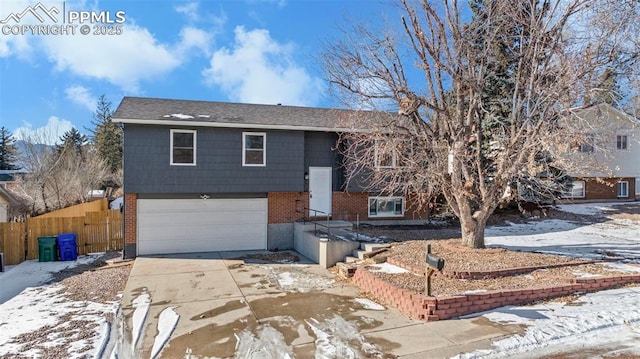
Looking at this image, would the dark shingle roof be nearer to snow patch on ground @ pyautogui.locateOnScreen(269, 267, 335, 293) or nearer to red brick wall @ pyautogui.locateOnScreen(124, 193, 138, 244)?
red brick wall @ pyautogui.locateOnScreen(124, 193, 138, 244)

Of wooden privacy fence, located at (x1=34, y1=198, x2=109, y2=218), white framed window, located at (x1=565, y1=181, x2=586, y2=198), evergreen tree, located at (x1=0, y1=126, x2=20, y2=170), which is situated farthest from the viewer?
evergreen tree, located at (x1=0, y1=126, x2=20, y2=170)

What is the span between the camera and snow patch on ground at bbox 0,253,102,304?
9.11 m

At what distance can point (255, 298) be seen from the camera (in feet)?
26.6

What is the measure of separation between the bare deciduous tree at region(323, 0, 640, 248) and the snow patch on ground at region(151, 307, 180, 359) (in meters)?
6.02

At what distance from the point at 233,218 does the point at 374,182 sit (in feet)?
18.1

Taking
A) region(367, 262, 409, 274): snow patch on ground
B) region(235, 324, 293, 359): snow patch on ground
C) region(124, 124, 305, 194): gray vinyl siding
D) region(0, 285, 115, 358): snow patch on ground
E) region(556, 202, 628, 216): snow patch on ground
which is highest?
region(124, 124, 305, 194): gray vinyl siding

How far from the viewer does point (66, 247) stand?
1222 cm

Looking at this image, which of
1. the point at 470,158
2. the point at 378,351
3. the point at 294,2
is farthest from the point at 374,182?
the point at 378,351

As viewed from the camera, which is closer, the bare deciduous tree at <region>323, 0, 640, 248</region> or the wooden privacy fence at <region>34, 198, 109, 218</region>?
the bare deciduous tree at <region>323, 0, 640, 248</region>

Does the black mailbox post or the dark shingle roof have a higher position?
the dark shingle roof

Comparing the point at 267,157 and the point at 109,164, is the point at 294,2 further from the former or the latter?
the point at 109,164

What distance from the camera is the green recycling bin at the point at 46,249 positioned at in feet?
39.3

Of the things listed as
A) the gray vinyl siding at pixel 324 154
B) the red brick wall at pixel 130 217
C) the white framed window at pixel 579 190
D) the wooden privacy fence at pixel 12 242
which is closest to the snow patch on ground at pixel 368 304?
the gray vinyl siding at pixel 324 154

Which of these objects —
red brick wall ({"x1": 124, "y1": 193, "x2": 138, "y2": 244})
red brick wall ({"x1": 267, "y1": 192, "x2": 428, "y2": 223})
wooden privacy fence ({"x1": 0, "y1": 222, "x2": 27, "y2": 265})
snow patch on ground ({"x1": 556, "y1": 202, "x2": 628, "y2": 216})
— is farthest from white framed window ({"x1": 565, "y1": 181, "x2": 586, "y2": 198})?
wooden privacy fence ({"x1": 0, "y1": 222, "x2": 27, "y2": 265})
